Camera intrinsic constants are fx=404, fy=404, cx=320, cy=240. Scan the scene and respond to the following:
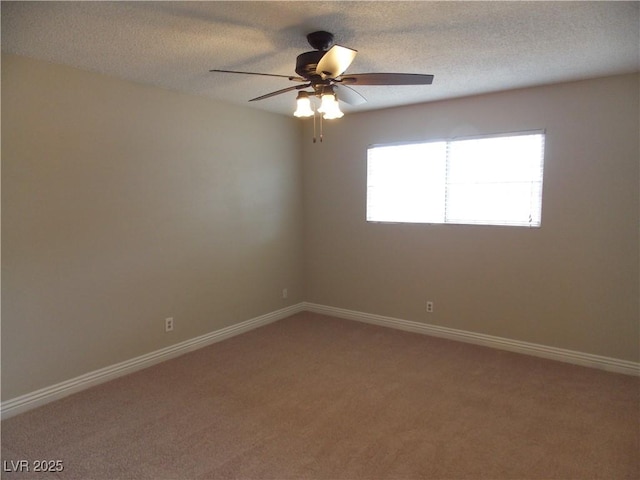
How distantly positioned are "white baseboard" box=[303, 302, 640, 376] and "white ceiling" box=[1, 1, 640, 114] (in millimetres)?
2290

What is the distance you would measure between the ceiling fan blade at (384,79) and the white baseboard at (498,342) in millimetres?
2665

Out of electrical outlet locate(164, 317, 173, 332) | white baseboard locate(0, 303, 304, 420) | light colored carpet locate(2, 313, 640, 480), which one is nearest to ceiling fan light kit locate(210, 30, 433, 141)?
light colored carpet locate(2, 313, 640, 480)

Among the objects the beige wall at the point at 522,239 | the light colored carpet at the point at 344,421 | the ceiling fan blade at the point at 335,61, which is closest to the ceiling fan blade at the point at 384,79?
the ceiling fan blade at the point at 335,61

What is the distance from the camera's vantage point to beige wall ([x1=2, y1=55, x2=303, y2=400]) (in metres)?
2.67

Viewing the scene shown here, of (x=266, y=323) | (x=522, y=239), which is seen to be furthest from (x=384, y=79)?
(x=266, y=323)

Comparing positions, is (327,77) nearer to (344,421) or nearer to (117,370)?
(344,421)

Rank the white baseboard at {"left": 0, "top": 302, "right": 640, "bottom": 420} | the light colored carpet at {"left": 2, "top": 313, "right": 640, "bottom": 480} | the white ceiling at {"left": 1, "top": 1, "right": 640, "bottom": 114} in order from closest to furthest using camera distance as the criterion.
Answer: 1. the white ceiling at {"left": 1, "top": 1, "right": 640, "bottom": 114}
2. the light colored carpet at {"left": 2, "top": 313, "right": 640, "bottom": 480}
3. the white baseboard at {"left": 0, "top": 302, "right": 640, "bottom": 420}

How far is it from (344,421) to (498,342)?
77.8 inches

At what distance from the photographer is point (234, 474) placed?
6.92ft

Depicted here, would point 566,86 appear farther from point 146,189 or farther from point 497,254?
point 146,189

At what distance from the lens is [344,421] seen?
8.54ft

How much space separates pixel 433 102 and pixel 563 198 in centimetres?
150

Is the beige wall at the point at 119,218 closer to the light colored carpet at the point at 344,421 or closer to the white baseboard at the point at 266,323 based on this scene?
the white baseboard at the point at 266,323

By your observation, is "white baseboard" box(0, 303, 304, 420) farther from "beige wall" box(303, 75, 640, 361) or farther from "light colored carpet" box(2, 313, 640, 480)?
"beige wall" box(303, 75, 640, 361)
